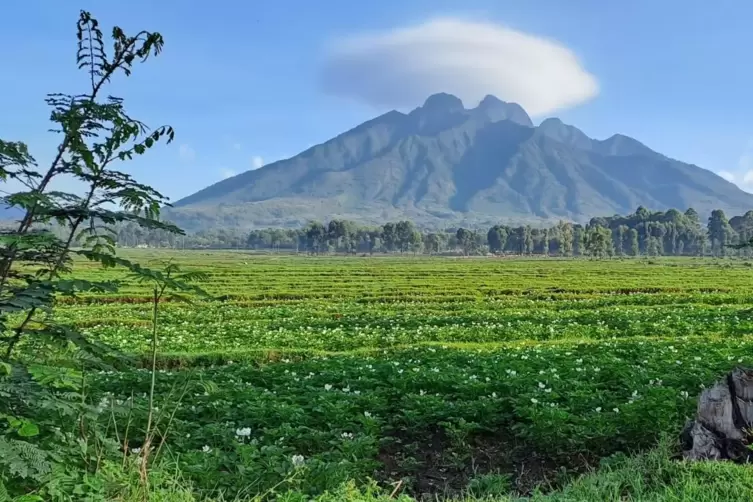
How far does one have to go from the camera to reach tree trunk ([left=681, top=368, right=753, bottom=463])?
22.8 feet

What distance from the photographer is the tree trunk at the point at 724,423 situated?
6938 millimetres

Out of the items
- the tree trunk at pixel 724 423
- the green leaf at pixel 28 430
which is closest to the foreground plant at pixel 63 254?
the green leaf at pixel 28 430

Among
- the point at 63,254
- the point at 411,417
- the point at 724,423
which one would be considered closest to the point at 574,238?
the point at 724,423

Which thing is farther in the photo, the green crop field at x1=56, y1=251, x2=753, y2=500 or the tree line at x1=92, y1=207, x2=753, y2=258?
the tree line at x1=92, y1=207, x2=753, y2=258

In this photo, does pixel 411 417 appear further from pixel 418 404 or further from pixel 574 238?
pixel 574 238

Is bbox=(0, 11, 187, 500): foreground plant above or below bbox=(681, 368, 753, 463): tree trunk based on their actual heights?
above

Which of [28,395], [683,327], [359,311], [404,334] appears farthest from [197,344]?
[683,327]

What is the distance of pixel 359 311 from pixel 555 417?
847 inches

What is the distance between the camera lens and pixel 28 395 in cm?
392

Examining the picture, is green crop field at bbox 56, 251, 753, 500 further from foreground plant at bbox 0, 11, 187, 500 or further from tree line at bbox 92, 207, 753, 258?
tree line at bbox 92, 207, 753, 258

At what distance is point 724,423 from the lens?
7270mm

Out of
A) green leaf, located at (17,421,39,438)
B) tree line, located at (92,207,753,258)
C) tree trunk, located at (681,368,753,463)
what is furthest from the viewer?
tree line, located at (92,207,753,258)

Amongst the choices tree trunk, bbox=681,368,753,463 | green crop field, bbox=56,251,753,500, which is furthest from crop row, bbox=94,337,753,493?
tree trunk, bbox=681,368,753,463

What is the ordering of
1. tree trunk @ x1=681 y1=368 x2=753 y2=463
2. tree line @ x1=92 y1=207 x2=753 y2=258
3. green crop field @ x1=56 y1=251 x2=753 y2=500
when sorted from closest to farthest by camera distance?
green crop field @ x1=56 y1=251 x2=753 y2=500
tree trunk @ x1=681 y1=368 x2=753 y2=463
tree line @ x1=92 y1=207 x2=753 y2=258
